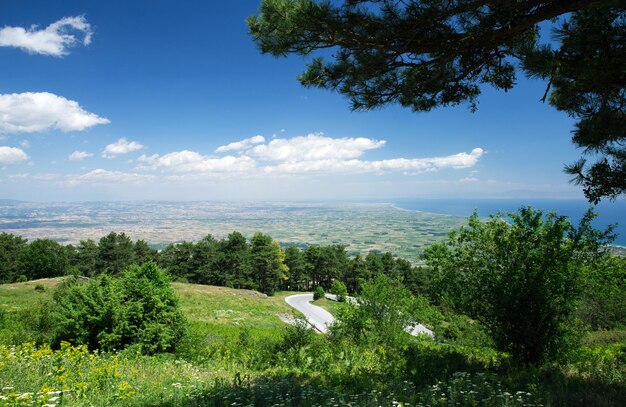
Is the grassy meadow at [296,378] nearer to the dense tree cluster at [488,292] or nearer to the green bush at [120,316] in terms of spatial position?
the green bush at [120,316]

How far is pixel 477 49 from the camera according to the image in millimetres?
5566

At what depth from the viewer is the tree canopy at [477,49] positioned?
433 cm

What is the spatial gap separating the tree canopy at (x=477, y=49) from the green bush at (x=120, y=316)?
9.52 metres

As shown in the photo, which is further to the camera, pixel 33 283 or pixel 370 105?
pixel 33 283

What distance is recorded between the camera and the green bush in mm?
10367

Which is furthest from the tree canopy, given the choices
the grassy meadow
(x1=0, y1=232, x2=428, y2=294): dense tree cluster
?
(x1=0, y1=232, x2=428, y2=294): dense tree cluster

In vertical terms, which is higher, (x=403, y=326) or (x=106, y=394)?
(x=106, y=394)

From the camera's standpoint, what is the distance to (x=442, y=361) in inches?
310

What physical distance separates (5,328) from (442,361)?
16.3 meters

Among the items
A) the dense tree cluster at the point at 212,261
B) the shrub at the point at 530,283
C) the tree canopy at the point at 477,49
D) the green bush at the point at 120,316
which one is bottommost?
the dense tree cluster at the point at 212,261

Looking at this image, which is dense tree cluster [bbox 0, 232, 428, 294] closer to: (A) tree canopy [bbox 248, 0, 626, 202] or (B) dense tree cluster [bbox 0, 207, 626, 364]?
(B) dense tree cluster [bbox 0, 207, 626, 364]

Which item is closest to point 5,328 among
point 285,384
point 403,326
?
point 285,384

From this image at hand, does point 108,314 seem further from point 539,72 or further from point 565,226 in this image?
point 565,226

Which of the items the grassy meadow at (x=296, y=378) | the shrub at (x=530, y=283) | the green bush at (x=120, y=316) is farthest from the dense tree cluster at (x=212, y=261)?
the shrub at (x=530, y=283)
